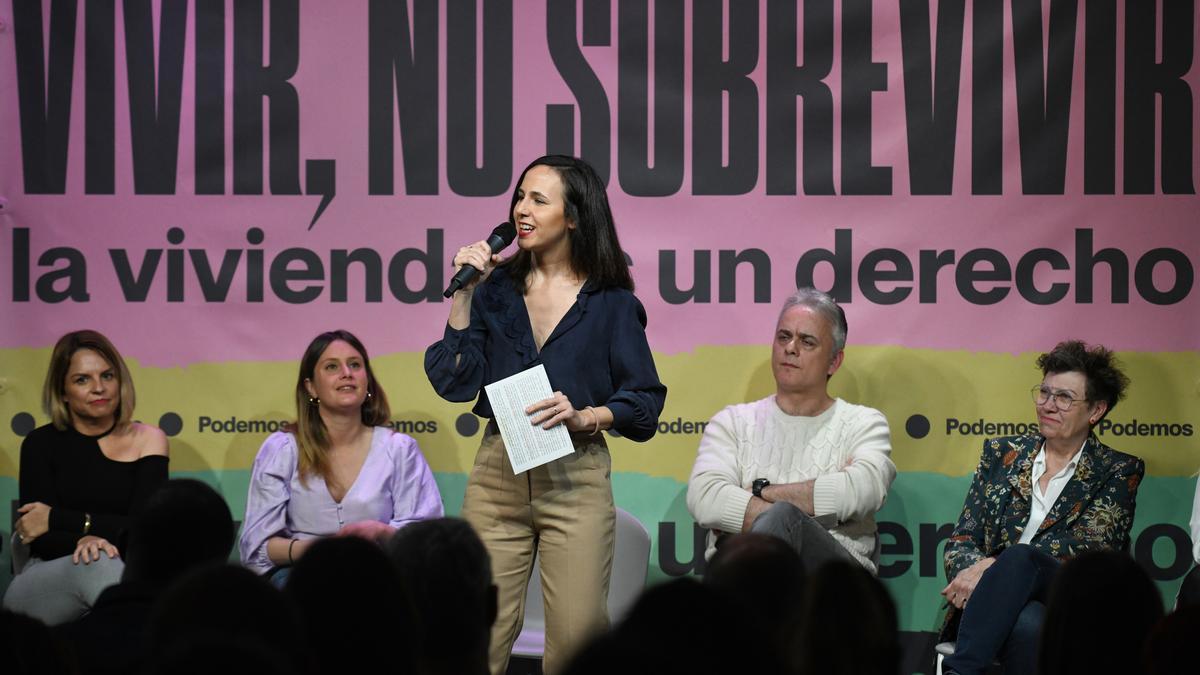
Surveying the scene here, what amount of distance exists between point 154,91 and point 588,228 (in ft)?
8.03

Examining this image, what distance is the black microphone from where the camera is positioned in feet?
11.3

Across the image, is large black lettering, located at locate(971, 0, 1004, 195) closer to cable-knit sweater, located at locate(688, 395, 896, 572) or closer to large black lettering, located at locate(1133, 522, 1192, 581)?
cable-knit sweater, located at locate(688, 395, 896, 572)

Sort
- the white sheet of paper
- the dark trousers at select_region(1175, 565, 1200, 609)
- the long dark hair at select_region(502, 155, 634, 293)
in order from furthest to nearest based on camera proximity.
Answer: the dark trousers at select_region(1175, 565, 1200, 609)
the long dark hair at select_region(502, 155, 634, 293)
the white sheet of paper

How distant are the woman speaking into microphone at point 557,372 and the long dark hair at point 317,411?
127 centimetres

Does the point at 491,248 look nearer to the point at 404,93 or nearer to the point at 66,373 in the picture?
the point at 404,93

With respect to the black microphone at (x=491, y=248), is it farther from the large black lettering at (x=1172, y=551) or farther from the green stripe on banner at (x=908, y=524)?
the large black lettering at (x=1172, y=551)

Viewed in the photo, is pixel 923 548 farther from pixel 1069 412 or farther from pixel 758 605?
pixel 758 605

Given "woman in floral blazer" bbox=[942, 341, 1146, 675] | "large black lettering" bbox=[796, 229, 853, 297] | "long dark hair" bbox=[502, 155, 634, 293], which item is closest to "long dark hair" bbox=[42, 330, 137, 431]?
"long dark hair" bbox=[502, 155, 634, 293]

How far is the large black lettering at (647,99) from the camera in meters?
5.15

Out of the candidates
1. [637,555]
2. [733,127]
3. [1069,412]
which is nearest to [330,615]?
[637,555]

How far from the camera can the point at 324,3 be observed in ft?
17.1

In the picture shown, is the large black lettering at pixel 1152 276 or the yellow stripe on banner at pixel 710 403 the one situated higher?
the large black lettering at pixel 1152 276

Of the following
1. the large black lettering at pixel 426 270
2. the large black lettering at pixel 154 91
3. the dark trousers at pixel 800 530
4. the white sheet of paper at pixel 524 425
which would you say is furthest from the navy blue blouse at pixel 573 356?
the large black lettering at pixel 154 91

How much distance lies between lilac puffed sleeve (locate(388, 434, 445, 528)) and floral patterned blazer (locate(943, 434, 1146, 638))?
1.79 m
